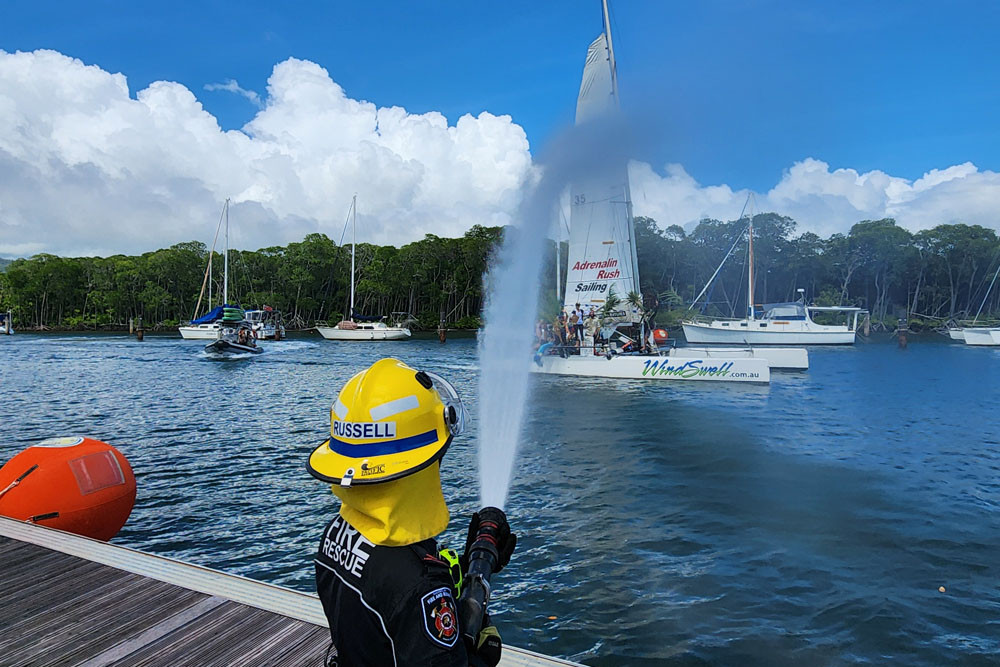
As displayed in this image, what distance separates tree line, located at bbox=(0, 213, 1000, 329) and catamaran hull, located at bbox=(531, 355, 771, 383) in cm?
6208

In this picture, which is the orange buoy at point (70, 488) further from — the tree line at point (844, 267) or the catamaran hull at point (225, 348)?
the tree line at point (844, 267)

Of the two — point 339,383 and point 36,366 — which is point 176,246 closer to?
point 36,366

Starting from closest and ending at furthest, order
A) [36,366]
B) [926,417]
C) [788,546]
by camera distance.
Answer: [788,546]
[926,417]
[36,366]

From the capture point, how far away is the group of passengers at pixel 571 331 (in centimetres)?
2702

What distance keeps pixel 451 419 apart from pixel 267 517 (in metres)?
7.75

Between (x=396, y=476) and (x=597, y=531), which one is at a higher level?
(x=396, y=476)

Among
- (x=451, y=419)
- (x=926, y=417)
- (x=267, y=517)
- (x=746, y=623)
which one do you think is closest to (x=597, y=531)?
(x=746, y=623)

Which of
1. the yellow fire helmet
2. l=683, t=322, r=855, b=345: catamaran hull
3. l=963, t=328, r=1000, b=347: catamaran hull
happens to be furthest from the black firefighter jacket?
l=963, t=328, r=1000, b=347: catamaran hull

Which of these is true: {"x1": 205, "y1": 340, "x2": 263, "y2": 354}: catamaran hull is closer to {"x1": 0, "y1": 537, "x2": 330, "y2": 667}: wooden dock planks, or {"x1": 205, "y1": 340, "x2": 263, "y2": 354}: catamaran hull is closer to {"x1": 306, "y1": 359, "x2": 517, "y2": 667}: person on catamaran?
{"x1": 0, "y1": 537, "x2": 330, "y2": 667}: wooden dock planks

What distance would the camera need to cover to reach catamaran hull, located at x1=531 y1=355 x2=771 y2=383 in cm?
2384

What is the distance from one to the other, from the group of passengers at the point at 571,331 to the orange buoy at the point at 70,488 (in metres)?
21.1

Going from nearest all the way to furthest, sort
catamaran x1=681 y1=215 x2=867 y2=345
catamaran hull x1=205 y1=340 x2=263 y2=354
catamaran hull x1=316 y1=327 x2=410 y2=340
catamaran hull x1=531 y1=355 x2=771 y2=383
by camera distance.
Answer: catamaran hull x1=531 y1=355 x2=771 y2=383 → catamaran hull x1=205 y1=340 x2=263 y2=354 → catamaran x1=681 y1=215 x2=867 y2=345 → catamaran hull x1=316 y1=327 x2=410 y2=340

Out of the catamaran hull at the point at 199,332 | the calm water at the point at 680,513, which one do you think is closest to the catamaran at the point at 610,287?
the calm water at the point at 680,513

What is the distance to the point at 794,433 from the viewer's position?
15.0m
